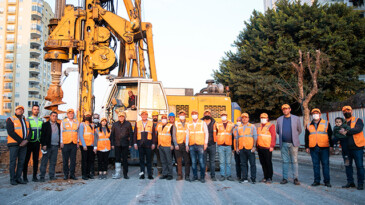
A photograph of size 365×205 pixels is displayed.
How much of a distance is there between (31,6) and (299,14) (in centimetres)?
6579

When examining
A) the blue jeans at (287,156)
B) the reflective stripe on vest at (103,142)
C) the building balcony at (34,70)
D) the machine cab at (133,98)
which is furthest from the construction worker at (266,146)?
the building balcony at (34,70)

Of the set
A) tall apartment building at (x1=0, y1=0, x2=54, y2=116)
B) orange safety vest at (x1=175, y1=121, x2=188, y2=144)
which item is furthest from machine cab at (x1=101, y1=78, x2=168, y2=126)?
tall apartment building at (x1=0, y1=0, x2=54, y2=116)

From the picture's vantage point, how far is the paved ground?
6.31 meters

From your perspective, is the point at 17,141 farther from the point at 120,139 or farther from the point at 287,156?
the point at 287,156

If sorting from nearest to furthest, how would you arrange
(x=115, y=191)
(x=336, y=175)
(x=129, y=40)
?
(x=115, y=191) → (x=336, y=175) → (x=129, y=40)

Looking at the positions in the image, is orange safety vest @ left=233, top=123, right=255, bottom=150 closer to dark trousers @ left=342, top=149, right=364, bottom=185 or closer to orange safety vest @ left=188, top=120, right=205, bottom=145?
orange safety vest @ left=188, top=120, right=205, bottom=145

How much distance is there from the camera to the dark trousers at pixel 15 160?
8.38 m

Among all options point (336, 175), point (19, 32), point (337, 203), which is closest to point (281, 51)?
point (336, 175)

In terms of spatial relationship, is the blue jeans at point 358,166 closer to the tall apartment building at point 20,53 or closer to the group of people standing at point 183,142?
the group of people standing at point 183,142

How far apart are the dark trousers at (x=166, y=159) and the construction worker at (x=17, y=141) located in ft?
11.8

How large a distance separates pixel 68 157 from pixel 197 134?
3.64 m

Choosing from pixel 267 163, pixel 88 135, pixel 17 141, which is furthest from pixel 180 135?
pixel 17 141

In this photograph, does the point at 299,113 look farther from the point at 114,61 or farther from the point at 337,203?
the point at 337,203

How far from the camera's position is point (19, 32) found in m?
72.4
